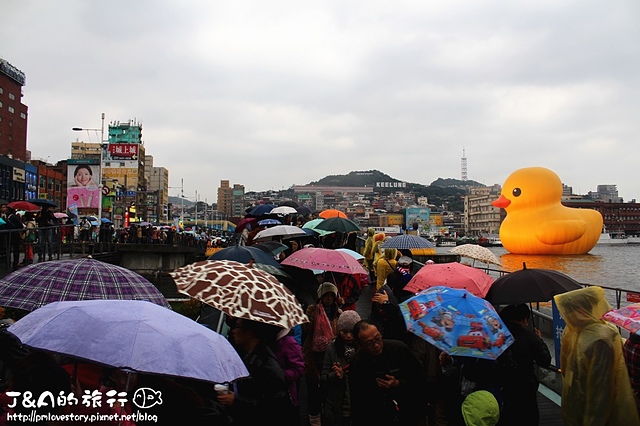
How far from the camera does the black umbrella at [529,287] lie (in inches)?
205

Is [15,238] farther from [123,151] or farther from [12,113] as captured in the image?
[123,151]

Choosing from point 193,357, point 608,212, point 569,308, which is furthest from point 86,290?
point 608,212

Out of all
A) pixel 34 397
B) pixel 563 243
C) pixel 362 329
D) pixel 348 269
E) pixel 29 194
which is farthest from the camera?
pixel 29 194

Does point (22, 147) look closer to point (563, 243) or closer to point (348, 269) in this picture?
point (563, 243)

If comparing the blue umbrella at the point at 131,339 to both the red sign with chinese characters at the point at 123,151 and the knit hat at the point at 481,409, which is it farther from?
the red sign with chinese characters at the point at 123,151

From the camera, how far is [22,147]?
74.3 metres

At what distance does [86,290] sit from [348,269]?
3.24 meters

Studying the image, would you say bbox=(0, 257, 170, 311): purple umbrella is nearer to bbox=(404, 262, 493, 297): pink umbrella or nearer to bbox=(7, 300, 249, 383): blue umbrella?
bbox=(7, 300, 249, 383): blue umbrella

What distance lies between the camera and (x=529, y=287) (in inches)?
210

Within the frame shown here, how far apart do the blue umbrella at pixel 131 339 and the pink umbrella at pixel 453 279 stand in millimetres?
3600

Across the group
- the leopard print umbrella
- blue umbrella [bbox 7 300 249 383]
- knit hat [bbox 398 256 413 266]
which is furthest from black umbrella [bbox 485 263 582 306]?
blue umbrella [bbox 7 300 249 383]

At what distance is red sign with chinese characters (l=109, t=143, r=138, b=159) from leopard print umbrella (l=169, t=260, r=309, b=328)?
9089 cm

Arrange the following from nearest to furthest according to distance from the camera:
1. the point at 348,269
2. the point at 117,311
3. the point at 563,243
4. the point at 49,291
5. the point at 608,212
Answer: the point at 117,311, the point at 49,291, the point at 348,269, the point at 563,243, the point at 608,212

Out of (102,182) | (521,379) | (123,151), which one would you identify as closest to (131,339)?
(521,379)
